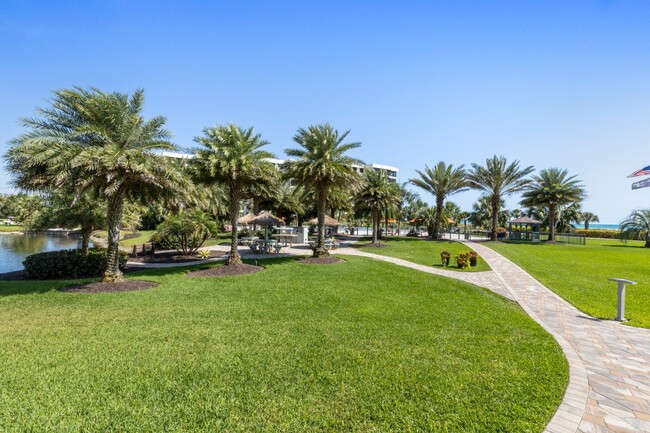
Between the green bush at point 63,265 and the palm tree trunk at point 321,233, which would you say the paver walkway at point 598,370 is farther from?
the green bush at point 63,265

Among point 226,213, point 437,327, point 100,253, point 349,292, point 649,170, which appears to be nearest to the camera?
point 437,327

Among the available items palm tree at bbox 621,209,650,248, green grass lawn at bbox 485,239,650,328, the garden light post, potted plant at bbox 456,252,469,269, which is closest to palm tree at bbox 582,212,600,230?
palm tree at bbox 621,209,650,248

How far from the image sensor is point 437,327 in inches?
290

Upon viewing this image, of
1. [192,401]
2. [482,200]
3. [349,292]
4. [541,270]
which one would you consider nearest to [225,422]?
[192,401]

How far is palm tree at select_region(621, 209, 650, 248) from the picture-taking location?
3445 centimetres

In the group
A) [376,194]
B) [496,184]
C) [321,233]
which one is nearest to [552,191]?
[496,184]

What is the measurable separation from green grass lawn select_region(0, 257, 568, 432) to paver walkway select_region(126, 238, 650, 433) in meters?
0.23

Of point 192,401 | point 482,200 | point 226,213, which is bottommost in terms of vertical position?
point 192,401

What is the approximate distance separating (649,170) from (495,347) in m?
7.39

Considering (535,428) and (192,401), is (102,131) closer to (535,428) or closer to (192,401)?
(192,401)

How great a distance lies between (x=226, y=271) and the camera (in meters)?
15.0

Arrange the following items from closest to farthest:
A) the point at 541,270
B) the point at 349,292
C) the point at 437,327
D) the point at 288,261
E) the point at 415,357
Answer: the point at 415,357, the point at 437,327, the point at 349,292, the point at 541,270, the point at 288,261

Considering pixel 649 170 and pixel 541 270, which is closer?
pixel 649 170

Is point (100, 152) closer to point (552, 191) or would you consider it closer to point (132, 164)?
point (132, 164)
